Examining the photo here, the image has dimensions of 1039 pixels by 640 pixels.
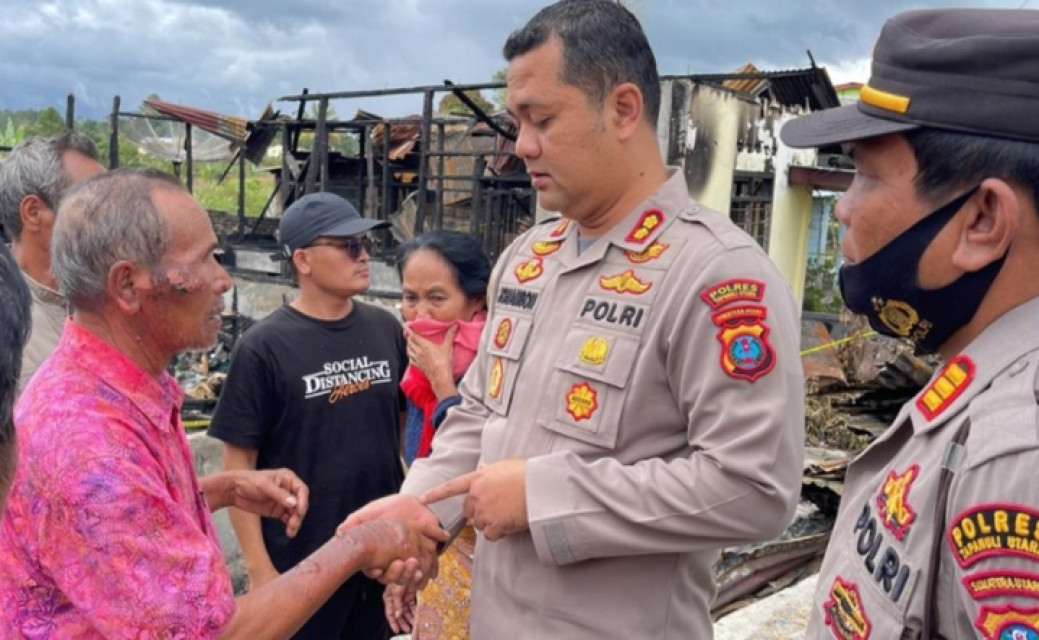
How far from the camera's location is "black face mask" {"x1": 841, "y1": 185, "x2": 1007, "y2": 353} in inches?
49.1

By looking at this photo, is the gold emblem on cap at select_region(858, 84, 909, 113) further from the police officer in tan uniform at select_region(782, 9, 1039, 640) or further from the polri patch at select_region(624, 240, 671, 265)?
the polri patch at select_region(624, 240, 671, 265)

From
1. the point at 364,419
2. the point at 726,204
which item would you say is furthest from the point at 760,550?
the point at 726,204

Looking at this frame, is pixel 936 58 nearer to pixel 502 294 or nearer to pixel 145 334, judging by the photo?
pixel 502 294

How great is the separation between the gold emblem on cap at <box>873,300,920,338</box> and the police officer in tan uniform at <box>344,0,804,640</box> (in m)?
0.36

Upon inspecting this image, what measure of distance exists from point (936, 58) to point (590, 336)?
3.10 feet

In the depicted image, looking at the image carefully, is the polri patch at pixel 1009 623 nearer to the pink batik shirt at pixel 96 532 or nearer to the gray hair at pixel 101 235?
the pink batik shirt at pixel 96 532

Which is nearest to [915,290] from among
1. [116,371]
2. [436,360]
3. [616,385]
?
[616,385]

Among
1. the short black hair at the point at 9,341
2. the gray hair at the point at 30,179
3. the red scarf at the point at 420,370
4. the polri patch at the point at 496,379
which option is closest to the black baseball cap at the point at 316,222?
the red scarf at the point at 420,370

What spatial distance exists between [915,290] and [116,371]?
1512 millimetres

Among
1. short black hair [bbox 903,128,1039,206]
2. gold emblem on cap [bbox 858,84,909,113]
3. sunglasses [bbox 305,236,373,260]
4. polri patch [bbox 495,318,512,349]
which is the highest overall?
gold emblem on cap [bbox 858,84,909,113]

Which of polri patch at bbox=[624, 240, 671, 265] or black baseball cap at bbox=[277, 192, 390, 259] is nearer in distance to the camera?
polri patch at bbox=[624, 240, 671, 265]

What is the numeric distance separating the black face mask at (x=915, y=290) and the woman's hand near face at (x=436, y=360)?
203cm

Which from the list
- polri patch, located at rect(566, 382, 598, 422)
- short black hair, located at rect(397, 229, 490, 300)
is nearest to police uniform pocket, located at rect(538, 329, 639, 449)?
polri patch, located at rect(566, 382, 598, 422)

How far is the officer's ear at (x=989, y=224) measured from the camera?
1.16m
